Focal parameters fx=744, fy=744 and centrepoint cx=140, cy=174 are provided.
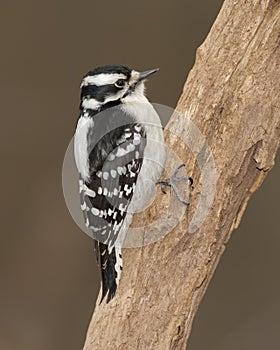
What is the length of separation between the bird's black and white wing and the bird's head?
145 millimetres

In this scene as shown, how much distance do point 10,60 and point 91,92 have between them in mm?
2327

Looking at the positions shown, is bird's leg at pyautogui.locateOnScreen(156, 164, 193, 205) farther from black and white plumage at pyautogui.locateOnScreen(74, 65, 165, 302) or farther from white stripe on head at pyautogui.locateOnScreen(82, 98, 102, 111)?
white stripe on head at pyautogui.locateOnScreen(82, 98, 102, 111)

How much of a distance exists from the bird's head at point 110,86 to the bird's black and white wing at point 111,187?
0.48ft

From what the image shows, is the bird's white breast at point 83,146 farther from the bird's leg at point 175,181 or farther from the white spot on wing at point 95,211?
the bird's leg at point 175,181

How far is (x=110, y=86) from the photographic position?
329cm

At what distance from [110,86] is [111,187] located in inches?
19.1

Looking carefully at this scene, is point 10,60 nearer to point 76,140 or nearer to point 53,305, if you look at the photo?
point 53,305

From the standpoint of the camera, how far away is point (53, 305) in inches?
217

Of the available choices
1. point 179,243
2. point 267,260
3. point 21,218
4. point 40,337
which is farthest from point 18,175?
point 179,243

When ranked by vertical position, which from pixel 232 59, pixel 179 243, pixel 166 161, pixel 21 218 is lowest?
pixel 21 218

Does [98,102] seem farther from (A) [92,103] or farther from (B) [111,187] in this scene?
(B) [111,187]

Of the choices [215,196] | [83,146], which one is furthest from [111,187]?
[215,196]

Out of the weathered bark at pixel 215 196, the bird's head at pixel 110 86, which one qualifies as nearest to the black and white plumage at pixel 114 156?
the bird's head at pixel 110 86

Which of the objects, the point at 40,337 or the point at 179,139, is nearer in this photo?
the point at 179,139
